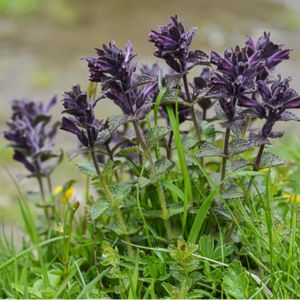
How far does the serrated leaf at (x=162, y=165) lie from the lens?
6.66 ft

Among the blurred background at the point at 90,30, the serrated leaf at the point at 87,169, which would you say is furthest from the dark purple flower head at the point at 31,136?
the blurred background at the point at 90,30

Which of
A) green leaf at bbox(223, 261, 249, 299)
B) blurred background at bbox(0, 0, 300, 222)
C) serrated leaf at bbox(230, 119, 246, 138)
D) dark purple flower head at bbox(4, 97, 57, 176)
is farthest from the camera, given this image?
blurred background at bbox(0, 0, 300, 222)

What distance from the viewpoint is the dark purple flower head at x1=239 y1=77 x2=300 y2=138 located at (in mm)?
1927

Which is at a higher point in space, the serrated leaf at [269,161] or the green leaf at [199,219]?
the serrated leaf at [269,161]

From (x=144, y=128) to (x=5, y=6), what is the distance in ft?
20.3

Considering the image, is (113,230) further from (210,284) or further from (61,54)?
(61,54)

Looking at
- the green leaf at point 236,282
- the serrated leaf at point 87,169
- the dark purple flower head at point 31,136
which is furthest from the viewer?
the dark purple flower head at point 31,136

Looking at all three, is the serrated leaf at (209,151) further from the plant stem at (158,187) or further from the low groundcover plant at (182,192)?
the plant stem at (158,187)

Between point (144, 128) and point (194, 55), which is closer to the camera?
point (194, 55)

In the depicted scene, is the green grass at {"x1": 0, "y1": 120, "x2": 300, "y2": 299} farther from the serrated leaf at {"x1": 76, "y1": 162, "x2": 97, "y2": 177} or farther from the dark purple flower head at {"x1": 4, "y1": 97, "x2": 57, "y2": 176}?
the dark purple flower head at {"x1": 4, "y1": 97, "x2": 57, "y2": 176}

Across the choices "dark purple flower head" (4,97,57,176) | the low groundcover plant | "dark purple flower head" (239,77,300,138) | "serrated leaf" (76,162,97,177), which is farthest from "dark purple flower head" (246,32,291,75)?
"dark purple flower head" (4,97,57,176)

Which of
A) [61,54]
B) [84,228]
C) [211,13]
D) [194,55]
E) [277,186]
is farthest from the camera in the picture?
[211,13]

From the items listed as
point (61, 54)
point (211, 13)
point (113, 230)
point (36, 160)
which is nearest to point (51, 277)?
point (113, 230)

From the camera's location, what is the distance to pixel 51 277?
217 centimetres
